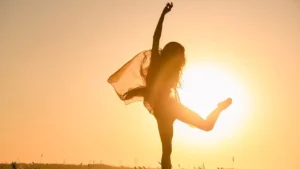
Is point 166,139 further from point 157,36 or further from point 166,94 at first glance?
point 157,36

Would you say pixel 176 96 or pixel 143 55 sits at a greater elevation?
pixel 143 55

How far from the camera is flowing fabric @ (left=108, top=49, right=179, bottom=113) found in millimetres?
8430

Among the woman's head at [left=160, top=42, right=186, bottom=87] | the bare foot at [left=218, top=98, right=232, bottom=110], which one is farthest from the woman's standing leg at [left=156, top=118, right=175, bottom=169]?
the bare foot at [left=218, top=98, right=232, bottom=110]

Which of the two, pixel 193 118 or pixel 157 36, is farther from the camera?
pixel 157 36

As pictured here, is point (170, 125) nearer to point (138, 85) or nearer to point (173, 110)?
point (173, 110)

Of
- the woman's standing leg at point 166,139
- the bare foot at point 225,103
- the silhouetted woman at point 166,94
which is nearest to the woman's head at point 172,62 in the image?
the silhouetted woman at point 166,94

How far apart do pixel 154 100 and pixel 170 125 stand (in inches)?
20.6

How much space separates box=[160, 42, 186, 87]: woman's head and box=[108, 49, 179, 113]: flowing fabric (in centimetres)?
66

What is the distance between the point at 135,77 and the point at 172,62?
3.57 feet

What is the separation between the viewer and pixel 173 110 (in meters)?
7.46

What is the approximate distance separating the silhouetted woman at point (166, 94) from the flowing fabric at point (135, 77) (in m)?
0.02

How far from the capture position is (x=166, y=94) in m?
7.70

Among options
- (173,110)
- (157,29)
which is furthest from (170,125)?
(157,29)

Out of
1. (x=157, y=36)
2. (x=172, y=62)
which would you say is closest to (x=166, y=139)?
(x=172, y=62)
